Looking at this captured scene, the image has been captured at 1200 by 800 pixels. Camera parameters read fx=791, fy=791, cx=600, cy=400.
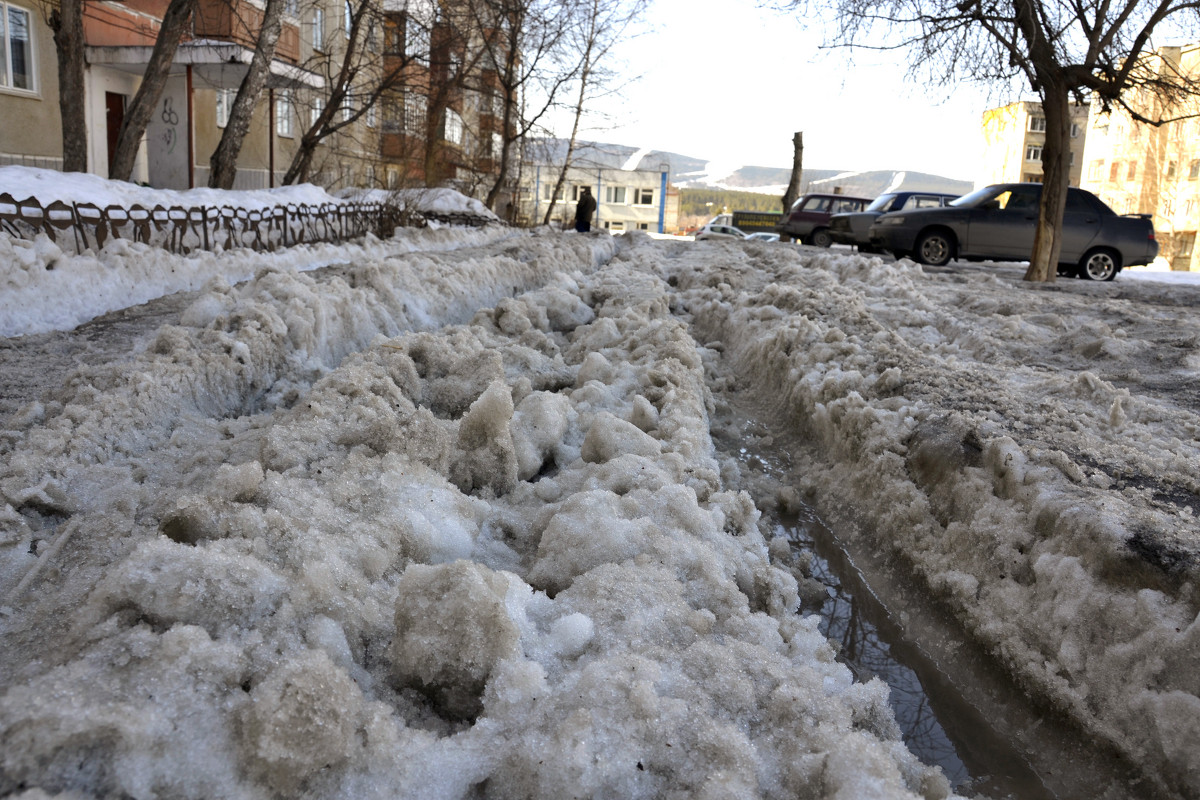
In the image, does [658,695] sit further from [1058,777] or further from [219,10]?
[219,10]

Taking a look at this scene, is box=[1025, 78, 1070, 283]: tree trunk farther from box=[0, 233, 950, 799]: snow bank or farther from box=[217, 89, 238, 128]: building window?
box=[217, 89, 238, 128]: building window

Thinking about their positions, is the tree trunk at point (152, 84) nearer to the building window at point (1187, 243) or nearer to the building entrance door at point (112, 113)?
the building entrance door at point (112, 113)

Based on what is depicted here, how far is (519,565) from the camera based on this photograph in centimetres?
225

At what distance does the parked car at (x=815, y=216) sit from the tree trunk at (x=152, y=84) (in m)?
15.8

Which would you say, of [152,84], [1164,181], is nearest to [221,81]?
[152,84]

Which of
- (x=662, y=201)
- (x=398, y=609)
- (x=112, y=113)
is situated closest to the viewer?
(x=398, y=609)

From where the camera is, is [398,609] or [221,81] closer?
[398,609]

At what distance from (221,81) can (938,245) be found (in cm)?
1464

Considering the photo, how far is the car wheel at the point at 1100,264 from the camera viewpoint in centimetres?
1252

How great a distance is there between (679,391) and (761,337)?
2.12 meters

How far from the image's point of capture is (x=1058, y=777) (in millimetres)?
1902

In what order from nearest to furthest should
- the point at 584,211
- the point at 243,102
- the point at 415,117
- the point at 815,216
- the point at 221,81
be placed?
the point at 243,102 < the point at 221,81 < the point at 415,117 < the point at 584,211 < the point at 815,216

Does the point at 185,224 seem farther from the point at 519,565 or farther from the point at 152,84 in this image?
the point at 519,565

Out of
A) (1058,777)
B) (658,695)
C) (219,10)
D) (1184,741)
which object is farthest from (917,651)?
(219,10)
